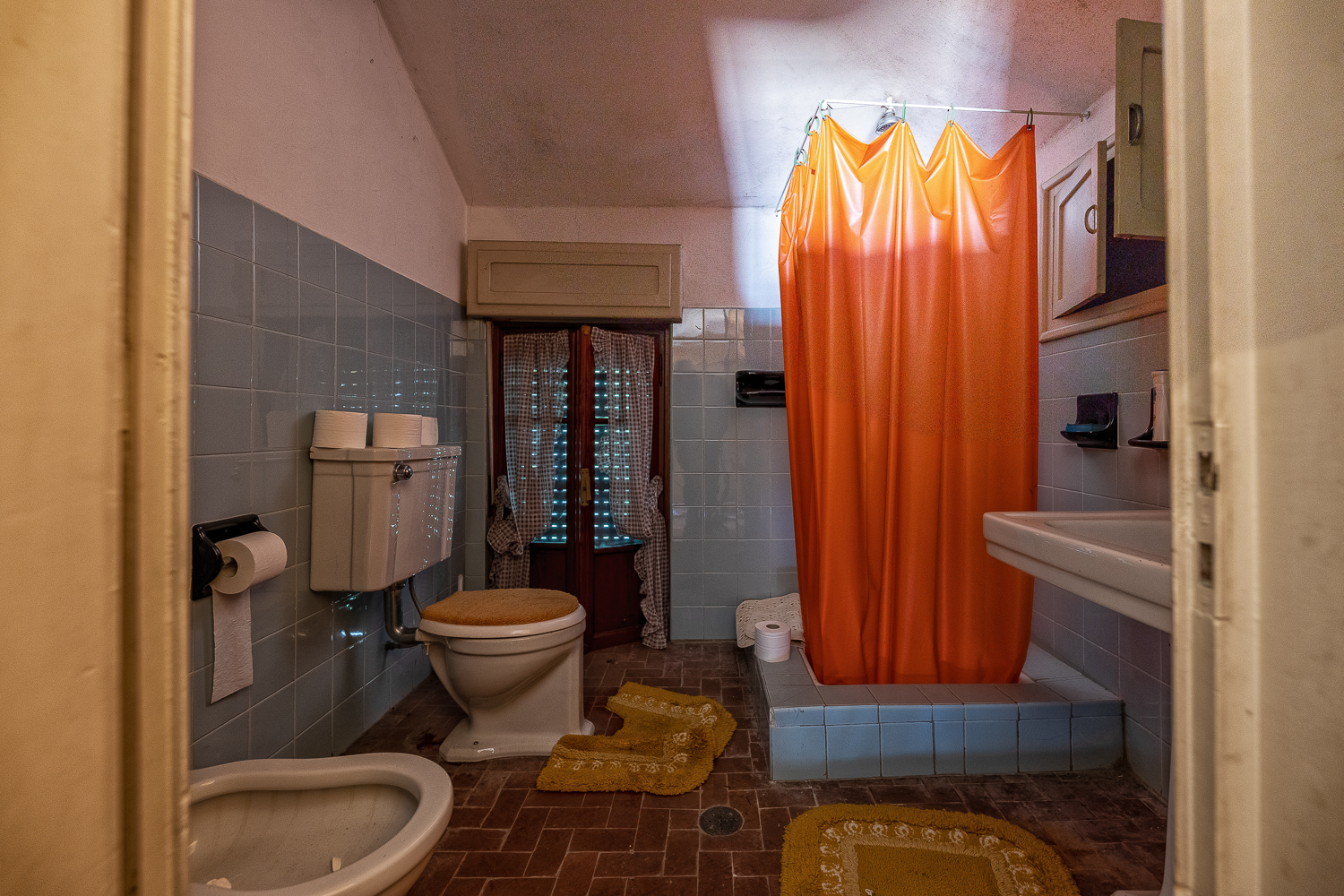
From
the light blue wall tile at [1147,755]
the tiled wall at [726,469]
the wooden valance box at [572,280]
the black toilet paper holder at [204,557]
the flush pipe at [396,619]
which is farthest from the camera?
the tiled wall at [726,469]

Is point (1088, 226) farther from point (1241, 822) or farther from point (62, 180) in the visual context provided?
point (62, 180)

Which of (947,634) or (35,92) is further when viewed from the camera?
(947,634)

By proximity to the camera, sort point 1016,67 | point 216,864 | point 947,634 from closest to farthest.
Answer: point 216,864 < point 947,634 < point 1016,67

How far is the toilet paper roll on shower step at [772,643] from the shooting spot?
6.63 ft

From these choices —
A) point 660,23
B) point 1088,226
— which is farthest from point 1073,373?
point 660,23

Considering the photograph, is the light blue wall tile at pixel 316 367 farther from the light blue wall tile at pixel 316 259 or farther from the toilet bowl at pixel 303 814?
the toilet bowl at pixel 303 814

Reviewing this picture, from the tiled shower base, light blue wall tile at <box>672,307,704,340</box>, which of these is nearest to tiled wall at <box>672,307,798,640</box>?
light blue wall tile at <box>672,307,704,340</box>

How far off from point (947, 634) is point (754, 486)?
1.20 m

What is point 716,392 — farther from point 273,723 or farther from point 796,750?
point 273,723

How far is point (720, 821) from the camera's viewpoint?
154cm

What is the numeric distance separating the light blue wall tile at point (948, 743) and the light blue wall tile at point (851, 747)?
176mm

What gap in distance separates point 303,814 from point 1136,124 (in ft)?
6.57

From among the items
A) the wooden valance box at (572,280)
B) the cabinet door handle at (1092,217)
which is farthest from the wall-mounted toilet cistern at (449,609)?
the cabinet door handle at (1092,217)

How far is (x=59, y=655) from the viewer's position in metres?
0.29
